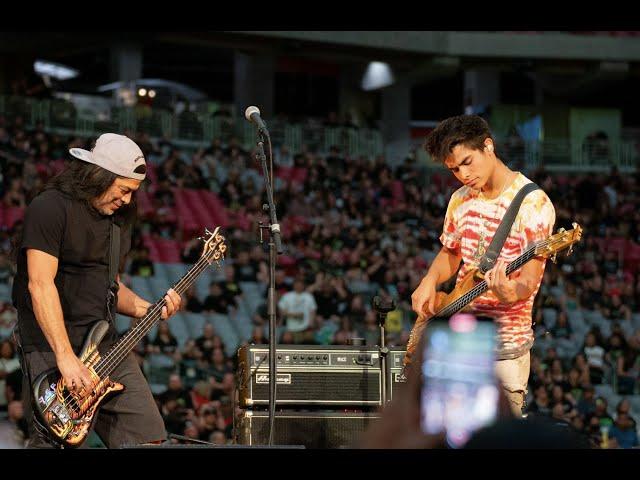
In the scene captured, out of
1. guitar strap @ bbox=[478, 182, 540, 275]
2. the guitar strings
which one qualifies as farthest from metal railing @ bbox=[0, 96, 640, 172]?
guitar strap @ bbox=[478, 182, 540, 275]

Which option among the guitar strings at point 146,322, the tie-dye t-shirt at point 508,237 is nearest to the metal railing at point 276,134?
the guitar strings at point 146,322

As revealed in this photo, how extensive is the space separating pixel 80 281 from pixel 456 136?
5.92 feet

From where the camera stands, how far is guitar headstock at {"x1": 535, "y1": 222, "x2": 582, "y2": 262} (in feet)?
17.1

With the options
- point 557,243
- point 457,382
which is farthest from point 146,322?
point 457,382

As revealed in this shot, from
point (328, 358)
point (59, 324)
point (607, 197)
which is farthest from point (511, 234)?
point (607, 197)

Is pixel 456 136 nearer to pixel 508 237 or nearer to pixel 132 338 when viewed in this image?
pixel 508 237

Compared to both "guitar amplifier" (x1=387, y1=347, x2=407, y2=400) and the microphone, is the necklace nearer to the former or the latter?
"guitar amplifier" (x1=387, y1=347, x2=407, y2=400)

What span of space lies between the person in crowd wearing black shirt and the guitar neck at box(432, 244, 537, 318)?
127cm

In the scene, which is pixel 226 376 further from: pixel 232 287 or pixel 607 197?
pixel 607 197

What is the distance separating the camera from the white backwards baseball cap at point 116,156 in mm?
5223

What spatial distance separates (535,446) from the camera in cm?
222

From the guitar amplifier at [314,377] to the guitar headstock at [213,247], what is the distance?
77cm

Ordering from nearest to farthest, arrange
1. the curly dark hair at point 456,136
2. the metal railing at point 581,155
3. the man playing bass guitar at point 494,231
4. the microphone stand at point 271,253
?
the man playing bass guitar at point 494,231 → the curly dark hair at point 456,136 → the microphone stand at point 271,253 → the metal railing at point 581,155

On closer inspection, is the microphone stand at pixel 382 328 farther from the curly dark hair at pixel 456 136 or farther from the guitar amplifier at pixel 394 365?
the curly dark hair at pixel 456 136
